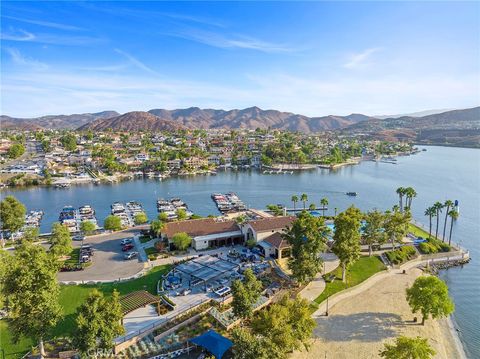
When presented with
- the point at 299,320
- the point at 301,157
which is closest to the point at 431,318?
the point at 299,320

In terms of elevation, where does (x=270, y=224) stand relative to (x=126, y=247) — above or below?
above

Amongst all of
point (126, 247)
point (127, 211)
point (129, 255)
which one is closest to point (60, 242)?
point (126, 247)

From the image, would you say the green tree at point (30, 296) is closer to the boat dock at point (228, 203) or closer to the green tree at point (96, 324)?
the green tree at point (96, 324)

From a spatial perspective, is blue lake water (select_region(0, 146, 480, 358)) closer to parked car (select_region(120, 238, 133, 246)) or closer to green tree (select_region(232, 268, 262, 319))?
parked car (select_region(120, 238, 133, 246))

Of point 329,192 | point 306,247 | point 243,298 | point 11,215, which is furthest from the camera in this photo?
point 329,192

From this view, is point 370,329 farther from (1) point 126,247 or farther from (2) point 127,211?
(2) point 127,211

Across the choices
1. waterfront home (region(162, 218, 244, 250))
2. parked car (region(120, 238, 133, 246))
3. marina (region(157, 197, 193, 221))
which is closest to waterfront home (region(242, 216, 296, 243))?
waterfront home (region(162, 218, 244, 250))
